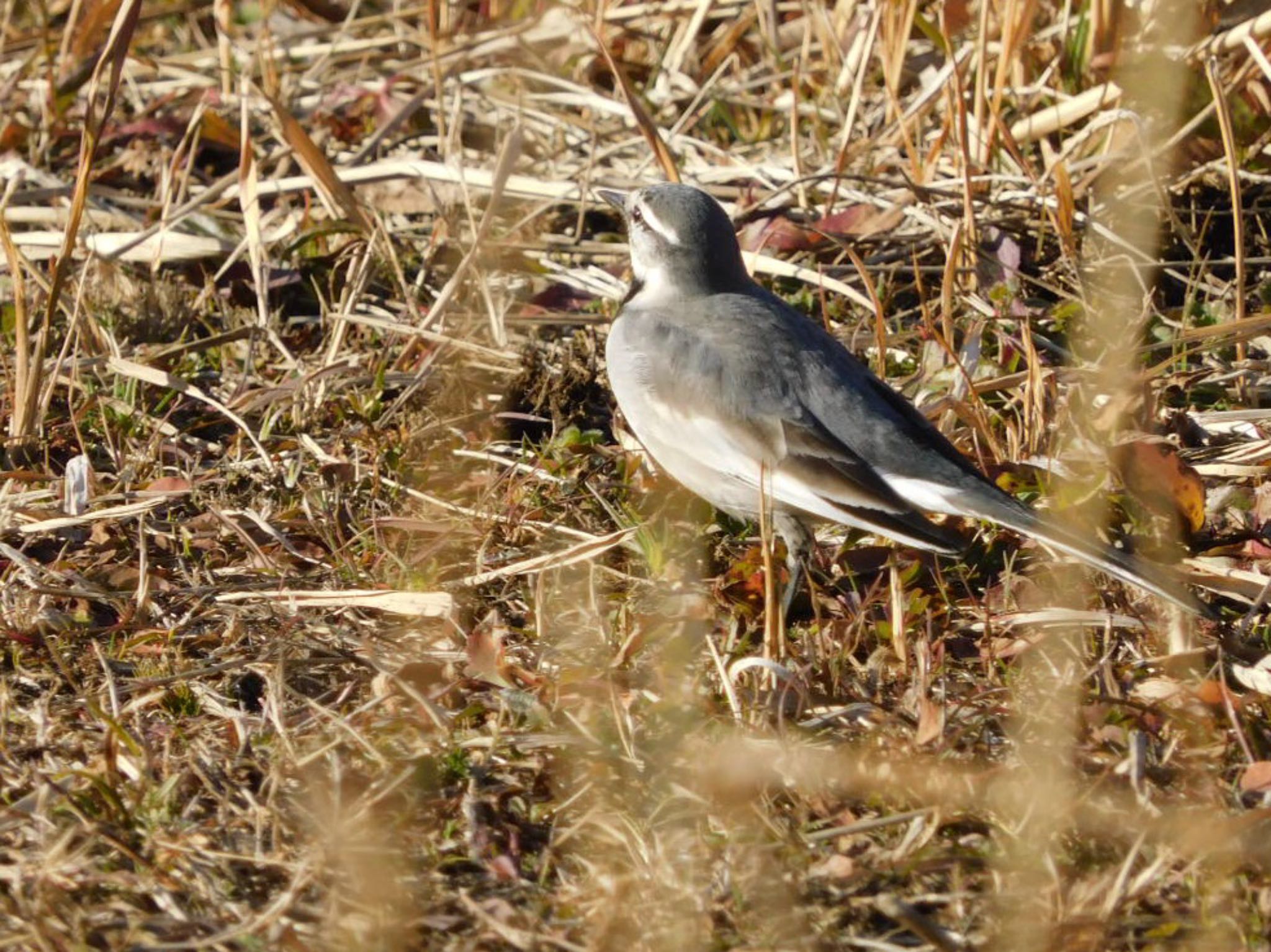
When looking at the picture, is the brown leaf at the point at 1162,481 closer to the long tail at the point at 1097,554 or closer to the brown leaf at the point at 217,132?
the long tail at the point at 1097,554

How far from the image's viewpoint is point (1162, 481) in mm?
4355

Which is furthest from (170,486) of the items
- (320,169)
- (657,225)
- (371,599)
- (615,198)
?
(615,198)

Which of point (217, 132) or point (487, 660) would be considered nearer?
point (487, 660)

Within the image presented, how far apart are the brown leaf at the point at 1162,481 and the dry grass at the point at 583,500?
0.01 m

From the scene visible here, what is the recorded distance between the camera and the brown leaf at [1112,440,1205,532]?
14.2ft

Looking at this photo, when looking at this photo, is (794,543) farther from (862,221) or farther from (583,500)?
(862,221)

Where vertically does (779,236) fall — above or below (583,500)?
above

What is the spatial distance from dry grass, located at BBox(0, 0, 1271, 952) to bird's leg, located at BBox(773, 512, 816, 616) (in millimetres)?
138

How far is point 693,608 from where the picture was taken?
4305mm

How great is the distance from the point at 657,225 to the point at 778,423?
1.01 m

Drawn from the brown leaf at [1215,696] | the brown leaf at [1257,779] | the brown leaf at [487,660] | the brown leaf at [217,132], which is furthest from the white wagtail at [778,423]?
the brown leaf at [217,132]

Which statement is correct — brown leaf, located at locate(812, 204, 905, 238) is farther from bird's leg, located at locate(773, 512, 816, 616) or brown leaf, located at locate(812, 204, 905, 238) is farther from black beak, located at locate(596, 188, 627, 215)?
bird's leg, located at locate(773, 512, 816, 616)

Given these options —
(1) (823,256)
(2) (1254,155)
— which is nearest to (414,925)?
(1) (823,256)

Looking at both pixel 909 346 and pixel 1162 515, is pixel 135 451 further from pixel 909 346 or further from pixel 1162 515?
pixel 1162 515
